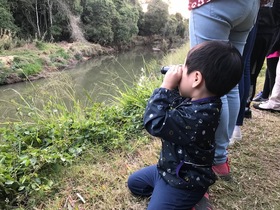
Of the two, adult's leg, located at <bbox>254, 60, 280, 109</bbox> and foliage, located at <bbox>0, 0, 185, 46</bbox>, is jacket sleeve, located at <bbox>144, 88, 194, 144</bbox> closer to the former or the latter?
adult's leg, located at <bbox>254, 60, 280, 109</bbox>

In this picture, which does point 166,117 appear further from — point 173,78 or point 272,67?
point 272,67

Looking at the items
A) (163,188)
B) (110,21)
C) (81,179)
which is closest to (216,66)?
(163,188)

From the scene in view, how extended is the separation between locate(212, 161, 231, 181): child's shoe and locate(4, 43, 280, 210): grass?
0.03 meters

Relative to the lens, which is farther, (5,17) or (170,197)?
(5,17)

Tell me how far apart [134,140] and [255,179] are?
852 mm

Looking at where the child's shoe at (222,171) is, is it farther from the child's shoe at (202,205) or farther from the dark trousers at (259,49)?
the dark trousers at (259,49)

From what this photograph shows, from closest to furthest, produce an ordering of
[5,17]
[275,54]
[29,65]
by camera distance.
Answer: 1. [275,54]
2. [29,65]
3. [5,17]

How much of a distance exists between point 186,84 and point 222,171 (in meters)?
0.62

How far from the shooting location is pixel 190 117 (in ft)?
3.06

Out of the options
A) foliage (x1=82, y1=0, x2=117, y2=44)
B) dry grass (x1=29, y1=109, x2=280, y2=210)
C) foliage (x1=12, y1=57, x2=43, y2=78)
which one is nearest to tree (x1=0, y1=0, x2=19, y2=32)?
foliage (x1=12, y1=57, x2=43, y2=78)

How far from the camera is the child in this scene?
922 millimetres

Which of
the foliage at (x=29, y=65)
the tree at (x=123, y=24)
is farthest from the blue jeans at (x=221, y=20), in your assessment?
the tree at (x=123, y=24)

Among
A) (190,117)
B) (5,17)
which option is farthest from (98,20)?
(190,117)

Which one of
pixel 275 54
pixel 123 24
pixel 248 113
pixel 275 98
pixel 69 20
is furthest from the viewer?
pixel 123 24
